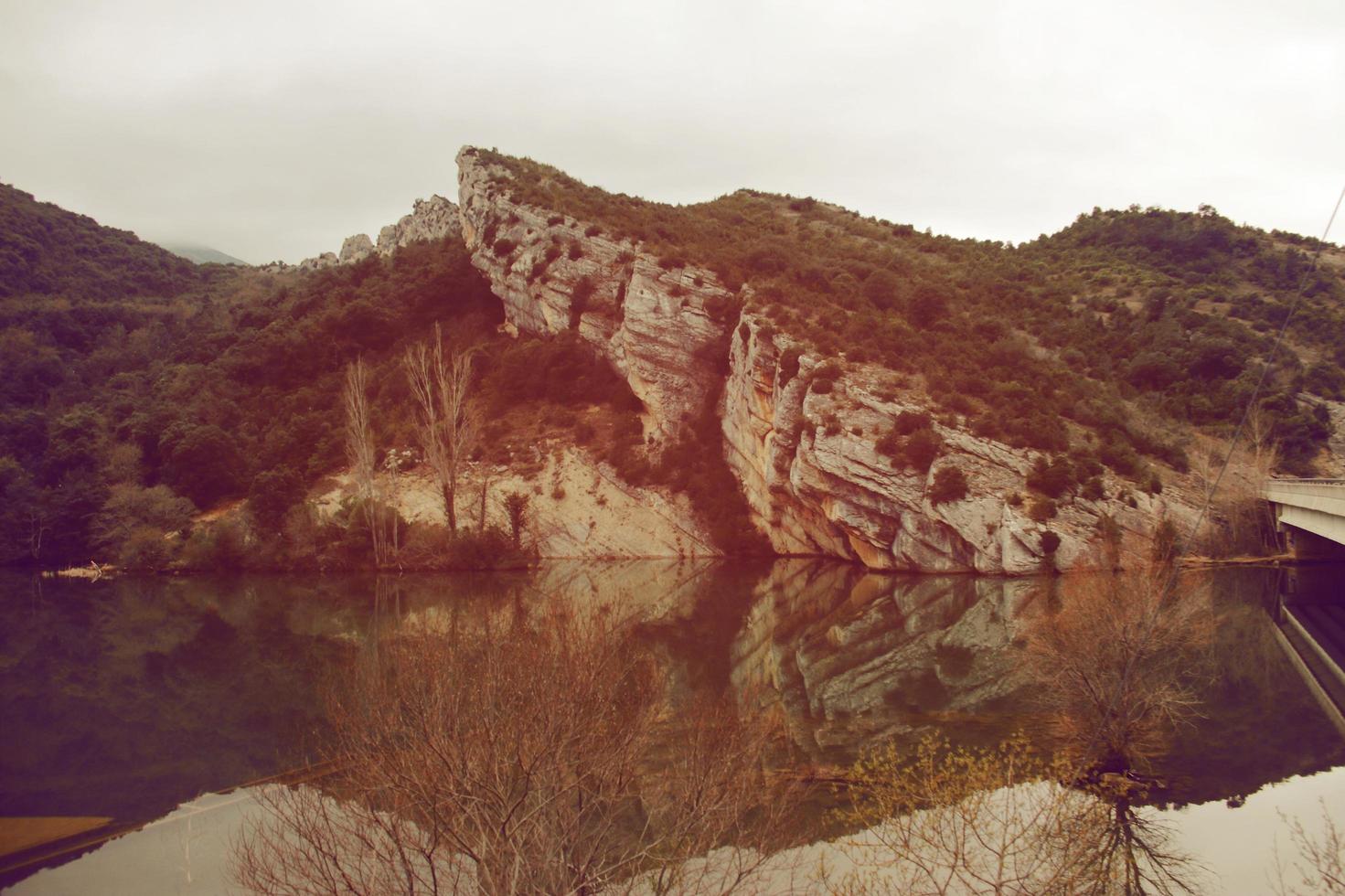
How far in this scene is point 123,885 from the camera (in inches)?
492

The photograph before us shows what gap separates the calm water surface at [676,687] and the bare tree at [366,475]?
357 inches

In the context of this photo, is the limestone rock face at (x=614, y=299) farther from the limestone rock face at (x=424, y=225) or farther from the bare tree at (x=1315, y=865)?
the bare tree at (x=1315, y=865)

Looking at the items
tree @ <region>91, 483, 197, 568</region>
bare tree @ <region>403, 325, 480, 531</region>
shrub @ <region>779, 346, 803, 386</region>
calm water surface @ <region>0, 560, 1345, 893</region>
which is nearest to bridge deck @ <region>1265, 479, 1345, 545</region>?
calm water surface @ <region>0, 560, 1345, 893</region>

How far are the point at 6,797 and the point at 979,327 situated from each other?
59.8 m

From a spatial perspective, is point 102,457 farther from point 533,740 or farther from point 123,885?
point 533,740

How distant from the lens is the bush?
4253 cm

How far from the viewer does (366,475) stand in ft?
172

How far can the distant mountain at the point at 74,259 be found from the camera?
287 feet

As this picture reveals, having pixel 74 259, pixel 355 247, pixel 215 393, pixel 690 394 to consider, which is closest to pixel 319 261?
pixel 355 247

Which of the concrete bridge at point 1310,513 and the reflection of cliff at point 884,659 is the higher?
the concrete bridge at point 1310,513

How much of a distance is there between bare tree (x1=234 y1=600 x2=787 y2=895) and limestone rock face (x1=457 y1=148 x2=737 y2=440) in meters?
48.7

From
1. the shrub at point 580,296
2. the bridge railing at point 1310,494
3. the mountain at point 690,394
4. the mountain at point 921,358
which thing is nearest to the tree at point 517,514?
the mountain at point 690,394

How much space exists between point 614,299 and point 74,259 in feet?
253

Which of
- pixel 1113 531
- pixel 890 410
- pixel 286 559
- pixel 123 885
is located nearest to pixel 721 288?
pixel 890 410
